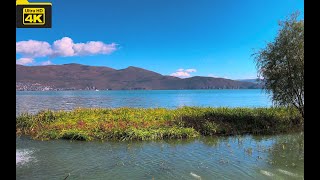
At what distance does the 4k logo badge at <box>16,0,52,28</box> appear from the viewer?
8.56 ft

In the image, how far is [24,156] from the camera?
61.1ft

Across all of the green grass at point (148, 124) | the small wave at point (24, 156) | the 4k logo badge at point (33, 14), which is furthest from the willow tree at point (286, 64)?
the 4k logo badge at point (33, 14)

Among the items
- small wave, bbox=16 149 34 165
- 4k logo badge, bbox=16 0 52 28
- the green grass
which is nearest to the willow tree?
the green grass

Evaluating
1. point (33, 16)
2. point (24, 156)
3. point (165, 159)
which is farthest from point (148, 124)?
point (33, 16)

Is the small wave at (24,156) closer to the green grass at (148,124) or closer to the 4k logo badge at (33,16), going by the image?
the green grass at (148,124)

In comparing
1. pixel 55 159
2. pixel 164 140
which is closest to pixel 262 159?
pixel 164 140

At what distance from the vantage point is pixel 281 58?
94.1ft

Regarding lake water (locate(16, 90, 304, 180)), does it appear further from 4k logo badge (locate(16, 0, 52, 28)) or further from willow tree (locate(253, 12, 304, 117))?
4k logo badge (locate(16, 0, 52, 28))

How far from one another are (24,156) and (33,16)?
59.6 ft

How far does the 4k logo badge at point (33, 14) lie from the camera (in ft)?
8.56

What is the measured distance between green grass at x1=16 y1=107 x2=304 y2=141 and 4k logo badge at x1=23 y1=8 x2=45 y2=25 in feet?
70.2

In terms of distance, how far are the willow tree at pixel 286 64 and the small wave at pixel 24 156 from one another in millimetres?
22449
